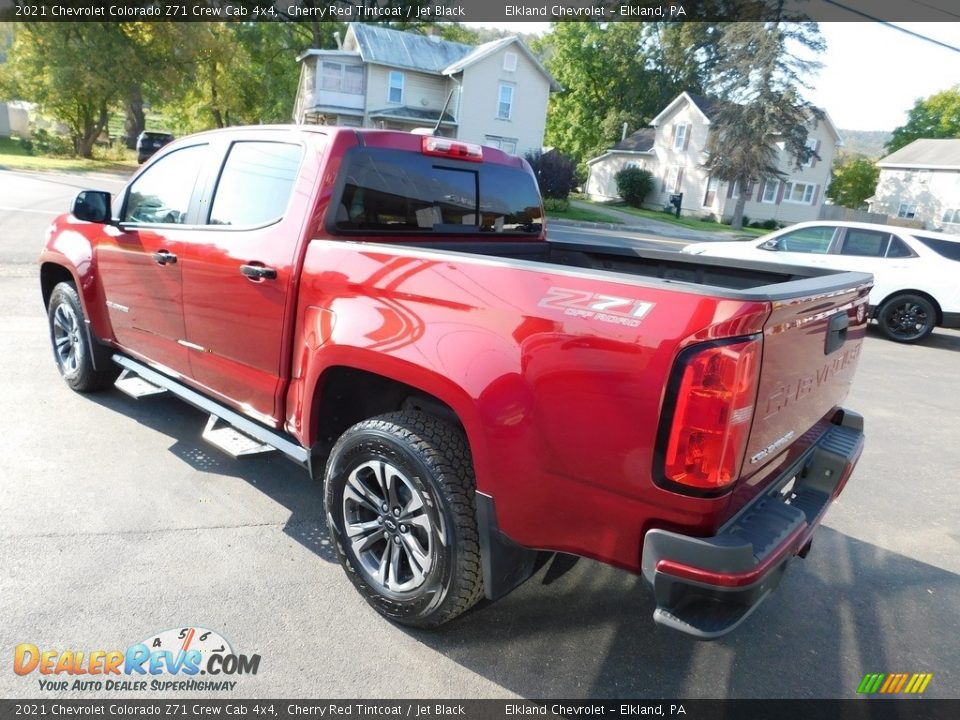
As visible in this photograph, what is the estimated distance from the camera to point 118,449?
4.14 meters

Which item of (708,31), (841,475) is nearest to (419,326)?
(841,475)

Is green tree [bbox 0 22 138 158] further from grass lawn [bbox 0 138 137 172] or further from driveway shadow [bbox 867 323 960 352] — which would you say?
driveway shadow [bbox 867 323 960 352]

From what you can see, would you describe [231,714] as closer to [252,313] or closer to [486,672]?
[486,672]

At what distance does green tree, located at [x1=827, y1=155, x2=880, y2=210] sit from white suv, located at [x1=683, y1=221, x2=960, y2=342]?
177ft

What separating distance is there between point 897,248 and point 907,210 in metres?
48.4

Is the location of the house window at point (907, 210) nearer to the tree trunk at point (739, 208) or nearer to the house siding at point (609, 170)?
the tree trunk at point (739, 208)

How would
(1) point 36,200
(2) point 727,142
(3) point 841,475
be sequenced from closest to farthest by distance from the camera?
(3) point 841,475
(1) point 36,200
(2) point 727,142

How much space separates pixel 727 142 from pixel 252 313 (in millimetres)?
36610

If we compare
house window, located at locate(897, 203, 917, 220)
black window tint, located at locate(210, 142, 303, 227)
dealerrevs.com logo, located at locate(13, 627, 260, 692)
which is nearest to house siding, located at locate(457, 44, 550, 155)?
house window, located at locate(897, 203, 917, 220)

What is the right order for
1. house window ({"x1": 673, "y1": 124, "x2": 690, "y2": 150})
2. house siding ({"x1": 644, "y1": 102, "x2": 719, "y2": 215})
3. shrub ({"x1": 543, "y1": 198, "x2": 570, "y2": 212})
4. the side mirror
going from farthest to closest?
house window ({"x1": 673, "y1": 124, "x2": 690, "y2": 150}) < house siding ({"x1": 644, "y1": 102, "x2": 719, "y2": 215}) < shrub ({"x1": 543, "y1": 198, "x2": 570, "y2": 212}) < the side mirror

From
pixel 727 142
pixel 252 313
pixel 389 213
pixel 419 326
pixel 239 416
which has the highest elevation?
pixel 727 142

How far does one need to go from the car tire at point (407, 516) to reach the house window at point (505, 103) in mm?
37408

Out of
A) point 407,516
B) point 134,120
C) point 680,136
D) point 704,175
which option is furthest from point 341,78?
point 407,516

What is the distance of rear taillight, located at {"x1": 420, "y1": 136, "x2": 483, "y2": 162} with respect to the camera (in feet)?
11.3
